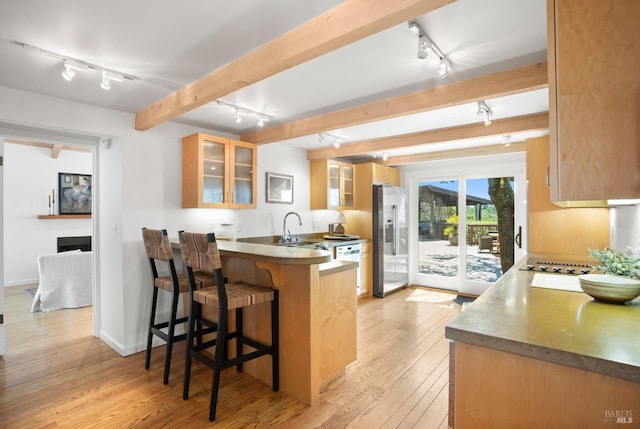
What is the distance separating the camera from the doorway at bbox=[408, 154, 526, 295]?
5117 millimetres

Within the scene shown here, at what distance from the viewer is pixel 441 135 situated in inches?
156

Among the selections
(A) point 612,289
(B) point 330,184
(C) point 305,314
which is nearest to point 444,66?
(A) point 612,289

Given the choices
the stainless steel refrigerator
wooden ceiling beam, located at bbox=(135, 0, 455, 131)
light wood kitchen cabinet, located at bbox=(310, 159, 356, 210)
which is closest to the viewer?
wooden ceiling beam, located at bbox=(135, 0, 455, 131)

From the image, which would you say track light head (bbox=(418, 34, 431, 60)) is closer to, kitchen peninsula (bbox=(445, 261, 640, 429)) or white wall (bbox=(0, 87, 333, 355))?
kitchen peninsula (bbox=(445, 261, 640, 429))

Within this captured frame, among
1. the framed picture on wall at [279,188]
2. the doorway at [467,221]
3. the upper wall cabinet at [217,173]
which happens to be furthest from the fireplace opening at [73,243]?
the doorway at [467,221]

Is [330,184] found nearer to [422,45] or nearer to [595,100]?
[422,45]

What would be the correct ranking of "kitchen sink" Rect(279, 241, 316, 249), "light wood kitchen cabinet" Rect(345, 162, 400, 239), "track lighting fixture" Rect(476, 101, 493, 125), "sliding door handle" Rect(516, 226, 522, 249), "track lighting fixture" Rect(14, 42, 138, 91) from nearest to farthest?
"track lighting fixture" Rect(14, 42, 138, 91), "track lighting fixture" Rect(476, 101, 493, 125), "kitchen sink" Rect(279, 241, 316, 249), "sliding door handle" Rect(516, 226, 522, 249), "light wood kitchen cabinet" Rect(345, 162, 400, 239)

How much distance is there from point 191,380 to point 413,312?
2.91 metres

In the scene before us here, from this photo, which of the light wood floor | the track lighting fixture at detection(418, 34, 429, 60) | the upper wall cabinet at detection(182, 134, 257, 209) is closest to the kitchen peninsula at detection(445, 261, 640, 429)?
the light wood floor

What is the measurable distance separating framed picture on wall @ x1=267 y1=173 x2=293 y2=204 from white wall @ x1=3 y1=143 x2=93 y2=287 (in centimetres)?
376

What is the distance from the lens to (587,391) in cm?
88

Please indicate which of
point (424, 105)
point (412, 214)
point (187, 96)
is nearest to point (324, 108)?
point (424, 105)

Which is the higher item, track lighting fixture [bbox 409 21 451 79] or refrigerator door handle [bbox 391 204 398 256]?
track lighting fixture [bbox 409 21 451 79]

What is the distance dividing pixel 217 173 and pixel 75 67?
1.61 meters
